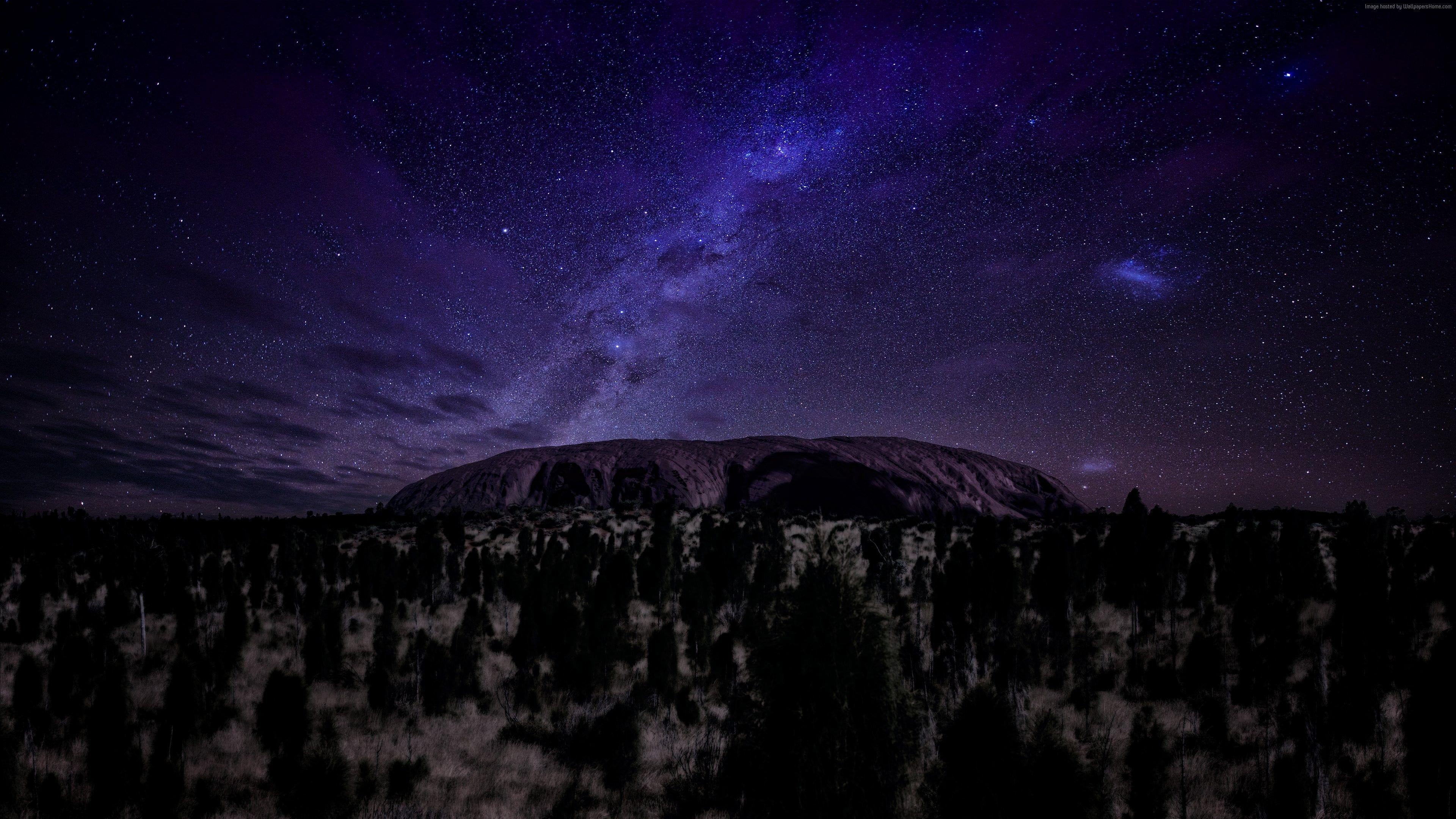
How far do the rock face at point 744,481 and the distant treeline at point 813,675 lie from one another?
43.1 m

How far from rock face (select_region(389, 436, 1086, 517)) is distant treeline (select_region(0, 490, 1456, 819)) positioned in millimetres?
43082

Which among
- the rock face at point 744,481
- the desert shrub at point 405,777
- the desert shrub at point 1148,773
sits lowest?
the desert shrub at point 405,777

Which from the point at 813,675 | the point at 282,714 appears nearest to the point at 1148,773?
the point at 813,675

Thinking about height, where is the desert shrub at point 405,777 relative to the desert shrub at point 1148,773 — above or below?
below

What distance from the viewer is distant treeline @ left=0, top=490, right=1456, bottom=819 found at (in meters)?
7.70

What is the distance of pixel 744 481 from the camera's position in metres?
82.4

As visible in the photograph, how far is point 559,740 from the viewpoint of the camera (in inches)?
467

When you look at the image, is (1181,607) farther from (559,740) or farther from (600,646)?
(559,740)

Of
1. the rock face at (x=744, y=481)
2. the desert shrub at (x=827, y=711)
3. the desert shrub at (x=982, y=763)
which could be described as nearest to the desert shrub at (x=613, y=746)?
the desert shrub at (x=827, y=711)

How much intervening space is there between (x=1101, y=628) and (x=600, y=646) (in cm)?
1733

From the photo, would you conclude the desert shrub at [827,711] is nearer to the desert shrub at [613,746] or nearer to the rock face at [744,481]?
the desert shrub at [613,746]

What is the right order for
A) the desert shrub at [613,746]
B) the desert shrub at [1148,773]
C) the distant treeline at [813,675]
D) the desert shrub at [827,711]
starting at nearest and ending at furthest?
the desert shrub at [827,711] → the distant treeline at [813,675] → the desert shrub at [1148,773] → the desert shrub at [613,746]

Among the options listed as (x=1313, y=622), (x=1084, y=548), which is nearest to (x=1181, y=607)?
(x=1313, y=622)

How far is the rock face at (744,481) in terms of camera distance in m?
78.1
